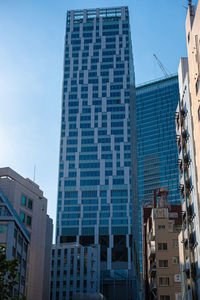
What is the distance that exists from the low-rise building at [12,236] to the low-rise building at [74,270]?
293ft

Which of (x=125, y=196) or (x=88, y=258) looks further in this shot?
(x=125, y=196)

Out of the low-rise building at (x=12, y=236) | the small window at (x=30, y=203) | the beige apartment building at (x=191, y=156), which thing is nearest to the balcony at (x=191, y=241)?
the beige apartment building at (x=191, y=156)

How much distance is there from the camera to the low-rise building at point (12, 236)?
71250mm

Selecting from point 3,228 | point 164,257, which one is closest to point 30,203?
point 3,228

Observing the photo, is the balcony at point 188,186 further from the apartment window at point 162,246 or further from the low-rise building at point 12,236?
the apartment window at point 162,246

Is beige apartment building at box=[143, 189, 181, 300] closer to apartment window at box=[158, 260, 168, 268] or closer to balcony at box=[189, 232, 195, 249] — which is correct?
apartment window at box=[158, 260, 168, 268]

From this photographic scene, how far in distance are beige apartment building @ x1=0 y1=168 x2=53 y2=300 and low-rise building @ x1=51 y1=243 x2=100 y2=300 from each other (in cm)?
7113

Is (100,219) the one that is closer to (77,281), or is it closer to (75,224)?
(75,224)

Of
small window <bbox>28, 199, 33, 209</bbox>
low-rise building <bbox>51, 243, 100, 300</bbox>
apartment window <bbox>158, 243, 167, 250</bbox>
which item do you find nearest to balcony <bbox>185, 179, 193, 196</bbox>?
apartment window <bbox>158, 243, 167, 250</bbox>

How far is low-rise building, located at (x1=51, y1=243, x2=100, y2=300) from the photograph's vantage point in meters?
171

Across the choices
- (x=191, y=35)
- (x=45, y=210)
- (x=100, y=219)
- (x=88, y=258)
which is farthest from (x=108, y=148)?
(x=191, y=35)

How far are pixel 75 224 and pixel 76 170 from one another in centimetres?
2400

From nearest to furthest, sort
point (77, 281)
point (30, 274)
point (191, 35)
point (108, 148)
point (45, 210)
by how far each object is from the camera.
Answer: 1. point (191, 35)
2. point (30, 274)
3. point (45, 210)
4. point (77, 281)
5. point (108, 148)

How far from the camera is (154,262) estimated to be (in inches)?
3821
